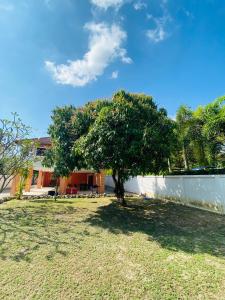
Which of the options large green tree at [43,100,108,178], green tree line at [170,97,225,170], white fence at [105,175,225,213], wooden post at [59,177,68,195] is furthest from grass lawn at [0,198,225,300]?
wooden post at [59,177,68,195]

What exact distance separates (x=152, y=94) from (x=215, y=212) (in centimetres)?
883

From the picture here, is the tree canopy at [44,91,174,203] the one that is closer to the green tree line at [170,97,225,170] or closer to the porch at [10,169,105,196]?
the green tree line at [170,97,225,170]

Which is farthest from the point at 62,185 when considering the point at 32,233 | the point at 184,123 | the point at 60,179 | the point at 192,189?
the point at 184,123

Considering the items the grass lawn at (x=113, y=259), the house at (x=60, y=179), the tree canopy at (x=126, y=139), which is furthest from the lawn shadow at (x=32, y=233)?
the house at (x=60, y=179)

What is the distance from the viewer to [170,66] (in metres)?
12.1

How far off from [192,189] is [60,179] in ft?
48.4

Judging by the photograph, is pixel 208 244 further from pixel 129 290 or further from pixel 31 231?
pixel 31 231

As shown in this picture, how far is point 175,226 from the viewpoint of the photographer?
8414mm

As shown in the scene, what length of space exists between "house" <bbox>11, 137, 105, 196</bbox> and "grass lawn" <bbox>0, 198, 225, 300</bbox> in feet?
23.6

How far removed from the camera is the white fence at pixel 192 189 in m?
10.4

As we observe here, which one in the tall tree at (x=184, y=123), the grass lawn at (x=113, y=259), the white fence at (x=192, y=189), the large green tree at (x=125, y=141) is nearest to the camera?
the grass lawn at (x=113, y=259)

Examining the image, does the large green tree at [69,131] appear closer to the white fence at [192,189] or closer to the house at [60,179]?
the house at [60,179]

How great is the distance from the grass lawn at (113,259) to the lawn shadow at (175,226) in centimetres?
3

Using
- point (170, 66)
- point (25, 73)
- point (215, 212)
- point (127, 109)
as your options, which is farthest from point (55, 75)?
point (215, 212)
